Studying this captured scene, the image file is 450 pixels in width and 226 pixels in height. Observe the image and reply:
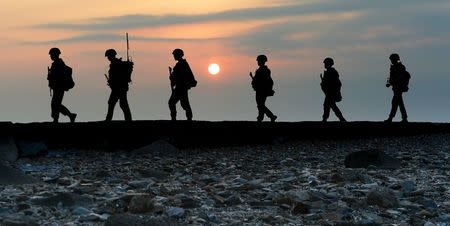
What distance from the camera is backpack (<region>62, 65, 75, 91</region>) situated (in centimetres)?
1808

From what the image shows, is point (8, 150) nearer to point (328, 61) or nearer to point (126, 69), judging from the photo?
point (126, 69)

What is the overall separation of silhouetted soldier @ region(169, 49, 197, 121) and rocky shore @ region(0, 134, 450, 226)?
211cm

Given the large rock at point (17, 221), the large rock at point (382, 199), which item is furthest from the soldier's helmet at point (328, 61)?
the large rock at point (17, 221)

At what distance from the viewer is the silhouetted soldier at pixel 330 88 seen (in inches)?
778

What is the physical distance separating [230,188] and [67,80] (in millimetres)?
8391

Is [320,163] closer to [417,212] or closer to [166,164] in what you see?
[166,164]

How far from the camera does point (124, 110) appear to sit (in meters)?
18.3

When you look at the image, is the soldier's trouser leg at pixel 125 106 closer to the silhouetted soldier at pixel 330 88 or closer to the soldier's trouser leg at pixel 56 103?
the soldier's trouser leg at pixel 56 103

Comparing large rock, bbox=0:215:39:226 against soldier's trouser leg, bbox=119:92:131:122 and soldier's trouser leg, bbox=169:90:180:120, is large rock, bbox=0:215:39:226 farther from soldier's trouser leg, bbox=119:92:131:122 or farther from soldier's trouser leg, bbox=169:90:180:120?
soldier's trouser leg, bbox=169:90:180:120

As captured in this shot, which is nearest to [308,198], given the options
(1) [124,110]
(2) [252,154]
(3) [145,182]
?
(3) [145,182]

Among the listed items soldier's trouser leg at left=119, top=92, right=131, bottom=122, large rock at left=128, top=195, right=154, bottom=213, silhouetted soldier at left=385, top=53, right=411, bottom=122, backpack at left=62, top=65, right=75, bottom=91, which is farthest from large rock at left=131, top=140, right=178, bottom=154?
large rock at left=128, top=195, right=154, bottom=213

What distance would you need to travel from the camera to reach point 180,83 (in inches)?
725

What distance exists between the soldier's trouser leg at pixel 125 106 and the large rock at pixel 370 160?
6.22 m

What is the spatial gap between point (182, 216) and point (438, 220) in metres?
2.90
